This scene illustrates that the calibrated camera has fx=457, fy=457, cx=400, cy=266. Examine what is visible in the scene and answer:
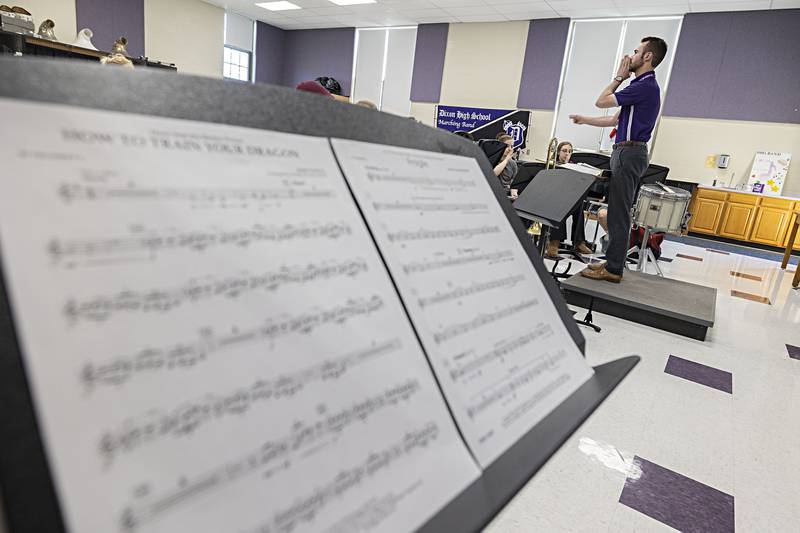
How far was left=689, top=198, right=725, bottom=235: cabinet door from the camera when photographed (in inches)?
264

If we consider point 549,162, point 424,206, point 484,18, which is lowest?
point 424,206

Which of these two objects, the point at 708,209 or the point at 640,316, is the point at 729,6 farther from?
the point at 640,316

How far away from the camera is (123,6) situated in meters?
7.88

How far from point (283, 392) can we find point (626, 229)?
3.06 metres

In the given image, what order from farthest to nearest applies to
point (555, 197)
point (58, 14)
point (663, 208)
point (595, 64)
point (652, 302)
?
point (595, 64) < point (58, 14) < point (663, 208) < point (652, 302) < point (555, 197)

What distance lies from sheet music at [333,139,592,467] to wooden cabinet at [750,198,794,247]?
764 cm

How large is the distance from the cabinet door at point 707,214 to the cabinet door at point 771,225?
1.50 feet

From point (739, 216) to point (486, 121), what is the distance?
425 cm

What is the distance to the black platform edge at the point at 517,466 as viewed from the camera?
359 millimetres

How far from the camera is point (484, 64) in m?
8.45

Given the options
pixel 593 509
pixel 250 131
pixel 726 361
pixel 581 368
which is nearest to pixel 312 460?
pixel 250 131

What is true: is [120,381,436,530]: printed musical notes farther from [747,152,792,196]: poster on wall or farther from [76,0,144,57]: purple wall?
[76,0,144,57]: purple wall

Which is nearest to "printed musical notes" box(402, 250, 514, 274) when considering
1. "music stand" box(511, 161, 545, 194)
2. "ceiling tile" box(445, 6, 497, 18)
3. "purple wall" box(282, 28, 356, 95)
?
"music stand" box(511, 161, 545, 194)

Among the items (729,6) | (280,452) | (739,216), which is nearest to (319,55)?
(729,6)
